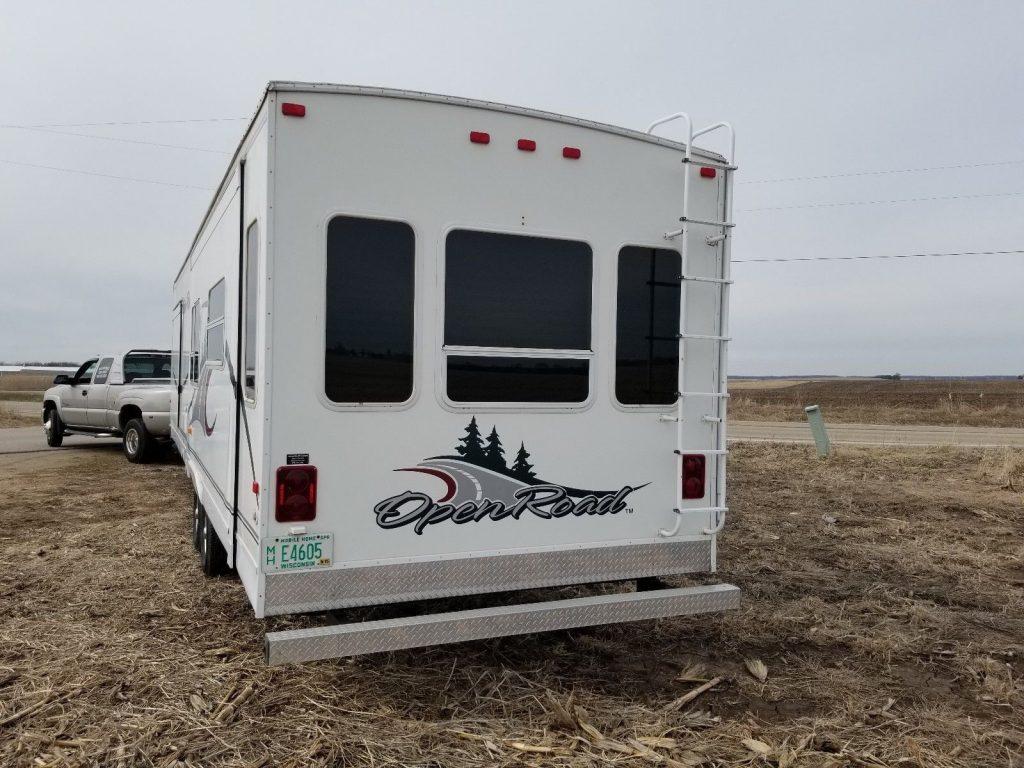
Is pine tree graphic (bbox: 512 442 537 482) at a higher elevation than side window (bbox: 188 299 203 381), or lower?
lower

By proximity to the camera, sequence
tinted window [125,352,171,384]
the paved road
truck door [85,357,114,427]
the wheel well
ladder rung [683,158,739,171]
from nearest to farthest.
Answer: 1. ladder rung [683,158,739,171]
2. the wheel well
3. tinted window [125,352,171,384]
4. truck door [85,357,114,427]
5. the paved road

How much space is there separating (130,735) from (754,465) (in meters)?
10.5

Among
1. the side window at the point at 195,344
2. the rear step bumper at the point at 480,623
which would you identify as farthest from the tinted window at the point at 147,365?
the rear step bumper at the point at 480,623

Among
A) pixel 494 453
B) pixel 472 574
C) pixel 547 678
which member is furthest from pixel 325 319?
pixel 547 678

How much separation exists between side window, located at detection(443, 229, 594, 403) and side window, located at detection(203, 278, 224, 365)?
175 cm

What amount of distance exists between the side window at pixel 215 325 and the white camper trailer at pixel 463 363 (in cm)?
30

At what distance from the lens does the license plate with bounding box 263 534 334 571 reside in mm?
3506

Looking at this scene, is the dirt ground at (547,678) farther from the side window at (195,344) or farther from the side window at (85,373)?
the side window at (85,373)

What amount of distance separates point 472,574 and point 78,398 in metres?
12.7

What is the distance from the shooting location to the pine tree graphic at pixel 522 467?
400 cm

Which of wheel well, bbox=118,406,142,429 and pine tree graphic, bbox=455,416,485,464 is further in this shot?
wheel well, bbox=118,406,142,429

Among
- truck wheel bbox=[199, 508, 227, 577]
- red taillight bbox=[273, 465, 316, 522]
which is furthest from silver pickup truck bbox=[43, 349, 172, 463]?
red taillight bbox=[273, 465, 316, 522]

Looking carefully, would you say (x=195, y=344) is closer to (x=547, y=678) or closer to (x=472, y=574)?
(x=472, y=574)

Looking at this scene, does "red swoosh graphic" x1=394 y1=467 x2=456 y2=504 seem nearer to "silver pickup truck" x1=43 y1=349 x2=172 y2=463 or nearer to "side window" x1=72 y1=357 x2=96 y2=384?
"silver pickup truck" x1=43 y1=349 x2=172 y2=463
